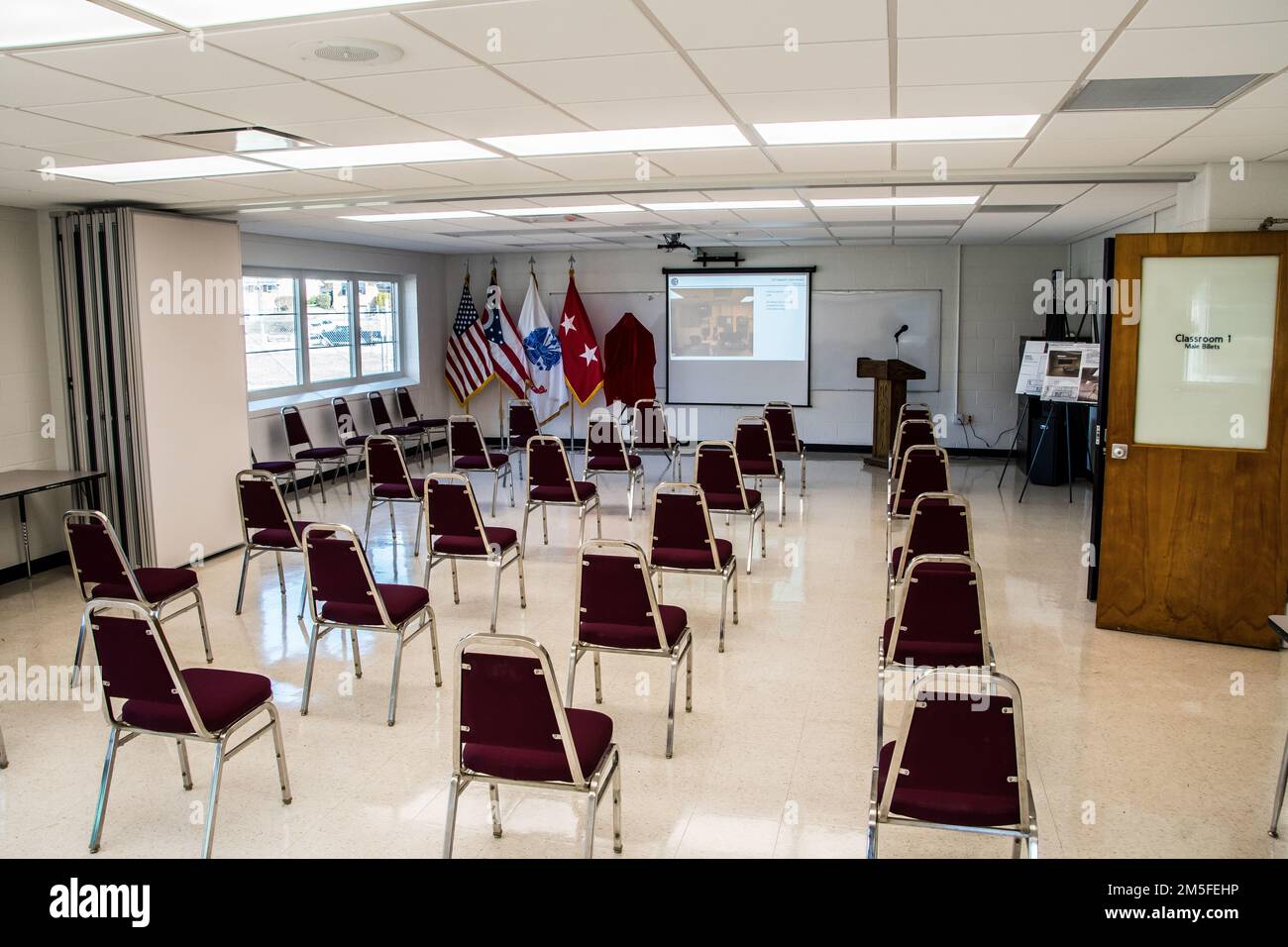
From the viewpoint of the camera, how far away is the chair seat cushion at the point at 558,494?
7.96 meters

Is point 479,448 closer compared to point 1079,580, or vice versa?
point 1079,580

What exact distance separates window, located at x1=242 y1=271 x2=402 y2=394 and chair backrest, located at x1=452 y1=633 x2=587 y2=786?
7.67 metres

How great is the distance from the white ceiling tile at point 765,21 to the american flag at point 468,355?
1112 cm

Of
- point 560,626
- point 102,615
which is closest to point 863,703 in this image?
point 560,626

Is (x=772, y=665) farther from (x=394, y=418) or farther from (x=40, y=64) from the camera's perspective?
(x=394, y=418)

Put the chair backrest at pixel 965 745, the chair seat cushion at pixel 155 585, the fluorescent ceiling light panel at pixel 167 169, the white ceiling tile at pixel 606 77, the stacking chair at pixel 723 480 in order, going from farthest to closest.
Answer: the stacking chair at pixel 723 480
the fluorescent ceiling light panel at pixel 167 169
the chair seat cushion at pixel 155 585
the white ceiling tile at pixel 606 77
the chair backrest at pixel 965 745

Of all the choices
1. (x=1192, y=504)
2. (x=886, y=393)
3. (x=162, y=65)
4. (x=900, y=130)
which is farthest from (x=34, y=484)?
(x=886, y=393)

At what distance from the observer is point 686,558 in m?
5.97

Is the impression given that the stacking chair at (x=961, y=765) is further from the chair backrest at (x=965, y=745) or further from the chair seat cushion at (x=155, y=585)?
the chair seat cushion at (x=155, y=585)

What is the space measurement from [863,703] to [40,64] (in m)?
4.60

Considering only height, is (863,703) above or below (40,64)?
below

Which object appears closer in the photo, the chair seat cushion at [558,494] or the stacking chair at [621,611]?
the stacking chair at [621,611]

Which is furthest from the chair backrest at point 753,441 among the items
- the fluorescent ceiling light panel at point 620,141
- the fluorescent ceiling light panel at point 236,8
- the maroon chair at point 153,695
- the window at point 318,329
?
the fluorescent ceiling light panel at point 236,8
